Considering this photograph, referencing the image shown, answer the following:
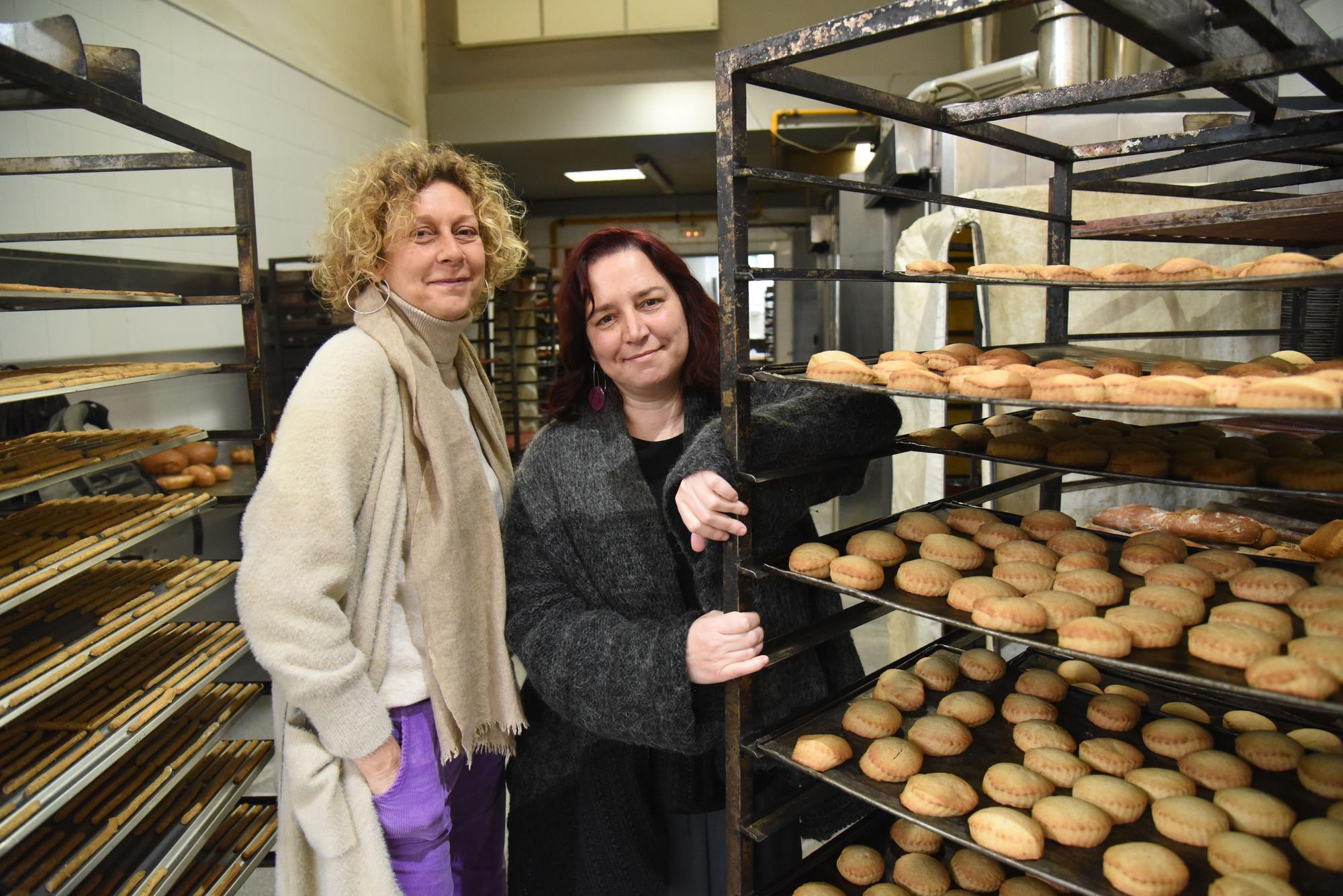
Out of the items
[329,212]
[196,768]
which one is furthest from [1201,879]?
[196,768]

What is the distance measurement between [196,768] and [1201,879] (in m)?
2.19

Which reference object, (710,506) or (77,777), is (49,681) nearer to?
(77,777)

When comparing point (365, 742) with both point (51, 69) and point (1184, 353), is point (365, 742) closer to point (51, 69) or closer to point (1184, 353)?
point (51, 69)

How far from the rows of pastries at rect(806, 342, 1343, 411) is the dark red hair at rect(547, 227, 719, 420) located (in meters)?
0.45

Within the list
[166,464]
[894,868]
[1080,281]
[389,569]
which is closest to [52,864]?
[389,569]

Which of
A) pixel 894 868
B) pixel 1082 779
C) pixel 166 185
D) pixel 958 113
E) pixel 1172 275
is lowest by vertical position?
pixel 894 868

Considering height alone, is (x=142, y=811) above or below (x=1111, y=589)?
below

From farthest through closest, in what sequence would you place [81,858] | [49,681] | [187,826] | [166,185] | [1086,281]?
[166,185], [187,826], [81,858], [49,681], [1086,281]

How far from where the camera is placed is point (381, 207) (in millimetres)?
1559

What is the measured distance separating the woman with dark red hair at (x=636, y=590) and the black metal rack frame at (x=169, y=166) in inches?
34.1

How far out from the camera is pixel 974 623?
3.35 ft

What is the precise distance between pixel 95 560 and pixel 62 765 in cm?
36

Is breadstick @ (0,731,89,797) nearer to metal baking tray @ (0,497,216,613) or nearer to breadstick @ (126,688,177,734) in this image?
breadstick @ (126,688,177,734)

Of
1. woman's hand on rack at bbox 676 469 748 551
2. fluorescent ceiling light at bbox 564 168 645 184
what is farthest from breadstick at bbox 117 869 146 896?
fluorescent ceiling light at bbox 564 168 645 184
